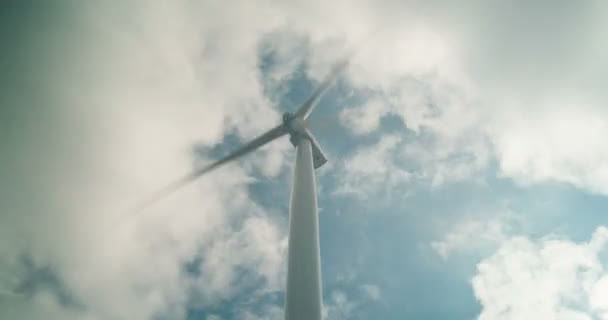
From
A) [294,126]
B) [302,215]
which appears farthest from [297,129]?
[302,215]

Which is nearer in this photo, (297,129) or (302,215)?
(302,215)

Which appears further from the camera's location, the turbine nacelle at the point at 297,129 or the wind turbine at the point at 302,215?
the turbine nacelle at the point at 297,129

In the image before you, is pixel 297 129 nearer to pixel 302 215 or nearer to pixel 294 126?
pixel 294 126

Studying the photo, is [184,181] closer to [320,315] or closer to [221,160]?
[221,160]

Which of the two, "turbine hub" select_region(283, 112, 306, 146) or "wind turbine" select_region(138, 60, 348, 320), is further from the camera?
"turbine hub" select_region(283, 112, 306, 146)

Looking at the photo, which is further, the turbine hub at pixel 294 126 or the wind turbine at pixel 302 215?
the turbine hub at pixel 294 126

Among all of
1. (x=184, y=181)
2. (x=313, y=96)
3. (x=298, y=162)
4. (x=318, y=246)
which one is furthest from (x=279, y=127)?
(x=318, y=246)

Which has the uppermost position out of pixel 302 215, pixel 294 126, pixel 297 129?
pixel 294 126

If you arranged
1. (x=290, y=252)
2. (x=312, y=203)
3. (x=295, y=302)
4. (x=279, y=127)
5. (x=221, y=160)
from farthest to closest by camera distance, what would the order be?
(x=221, y=160) < (x=279, y=127) < (x=312, y=203) < (x=290, y=252) < (x=295, y=302)
